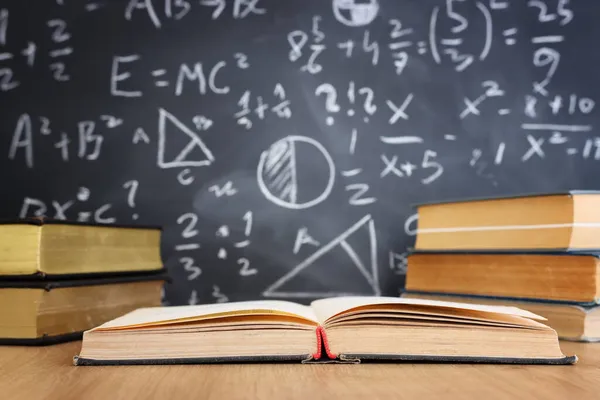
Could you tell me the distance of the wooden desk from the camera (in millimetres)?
583

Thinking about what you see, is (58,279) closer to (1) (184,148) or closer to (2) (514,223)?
(1) (184,148)

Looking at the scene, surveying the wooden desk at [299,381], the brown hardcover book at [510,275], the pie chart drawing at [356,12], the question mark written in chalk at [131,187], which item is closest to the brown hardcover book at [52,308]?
the wooden desk at [299,381]

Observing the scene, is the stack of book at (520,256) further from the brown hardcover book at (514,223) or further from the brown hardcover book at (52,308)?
the brown hardcover book at (52,308)

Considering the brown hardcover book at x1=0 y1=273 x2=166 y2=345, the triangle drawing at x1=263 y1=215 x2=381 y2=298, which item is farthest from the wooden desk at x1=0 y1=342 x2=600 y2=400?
the triangle drawing at x1=263 y1=215 x2=381 y2=298

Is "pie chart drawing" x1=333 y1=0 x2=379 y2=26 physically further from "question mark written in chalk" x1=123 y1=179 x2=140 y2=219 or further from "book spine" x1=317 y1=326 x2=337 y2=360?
"book spine" x1=317 y1=326 x2=337 y2=360

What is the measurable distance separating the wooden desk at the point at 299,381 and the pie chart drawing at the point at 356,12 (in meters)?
0.87

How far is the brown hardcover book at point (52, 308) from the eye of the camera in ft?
2.86

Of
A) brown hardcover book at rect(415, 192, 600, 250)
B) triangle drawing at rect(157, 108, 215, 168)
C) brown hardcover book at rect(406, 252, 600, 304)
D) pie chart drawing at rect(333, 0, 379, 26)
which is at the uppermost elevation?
pie chart drawing at rect(333, 0, 379, 26)

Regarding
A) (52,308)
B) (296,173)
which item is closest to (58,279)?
(52,308)

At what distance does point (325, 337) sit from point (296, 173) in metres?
0.67

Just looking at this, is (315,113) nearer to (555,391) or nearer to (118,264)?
(118,264)

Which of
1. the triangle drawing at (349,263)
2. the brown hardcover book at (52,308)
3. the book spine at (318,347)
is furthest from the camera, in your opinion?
the triangle drawing at (349,263)

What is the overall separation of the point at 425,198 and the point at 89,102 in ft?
2.38

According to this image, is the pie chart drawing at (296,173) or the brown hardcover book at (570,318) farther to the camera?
the pie chart drawing at (296,173)
